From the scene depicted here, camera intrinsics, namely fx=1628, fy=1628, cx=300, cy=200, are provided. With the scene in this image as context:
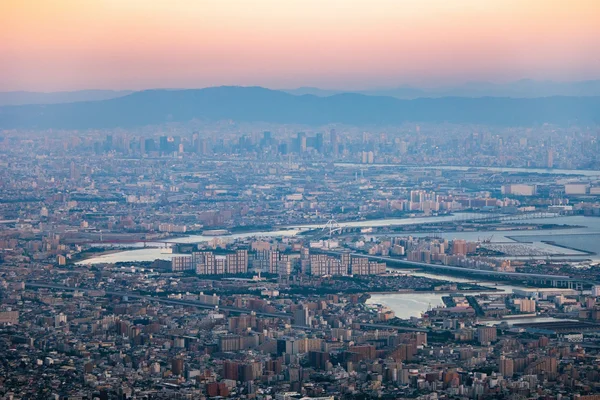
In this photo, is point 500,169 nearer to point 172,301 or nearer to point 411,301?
point 411,301

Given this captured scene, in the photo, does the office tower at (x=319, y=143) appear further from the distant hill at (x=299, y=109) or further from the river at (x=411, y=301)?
the river at (x=411, y=301)

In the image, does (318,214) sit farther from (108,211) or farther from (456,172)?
(456,172)

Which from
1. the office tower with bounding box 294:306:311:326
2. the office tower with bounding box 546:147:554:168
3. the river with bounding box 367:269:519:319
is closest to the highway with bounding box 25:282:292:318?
the office tower with bounding box 294:306:311:326

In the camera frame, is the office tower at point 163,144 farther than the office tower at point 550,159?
Yes

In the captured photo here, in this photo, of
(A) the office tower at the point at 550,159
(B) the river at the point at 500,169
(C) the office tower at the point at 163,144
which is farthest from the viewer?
(C) the office tower at the point at 163,144

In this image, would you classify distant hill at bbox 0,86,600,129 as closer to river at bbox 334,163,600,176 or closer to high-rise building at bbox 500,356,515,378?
river at bbox 334,163,600,176

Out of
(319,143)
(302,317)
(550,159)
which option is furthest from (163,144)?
(302,317)

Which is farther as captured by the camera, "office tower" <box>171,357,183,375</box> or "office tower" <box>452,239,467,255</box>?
"office tower" <box>452,239,467,255</box>

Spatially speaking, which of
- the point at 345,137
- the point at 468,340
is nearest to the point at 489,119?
the point at 345,137

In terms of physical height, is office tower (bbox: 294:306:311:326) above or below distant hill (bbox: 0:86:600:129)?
below

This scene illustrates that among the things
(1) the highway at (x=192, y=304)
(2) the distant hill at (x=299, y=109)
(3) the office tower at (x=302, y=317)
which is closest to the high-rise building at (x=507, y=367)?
(1) the highway at (x=192, y=304)
